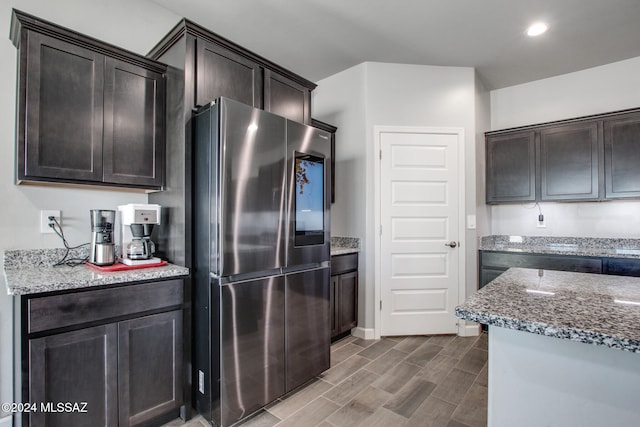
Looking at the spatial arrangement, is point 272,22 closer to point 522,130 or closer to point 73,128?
point 73,128

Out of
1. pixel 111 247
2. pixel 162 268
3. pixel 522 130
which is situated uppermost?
pixel 522 130

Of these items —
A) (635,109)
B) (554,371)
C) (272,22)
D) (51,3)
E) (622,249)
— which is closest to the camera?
(554,371)

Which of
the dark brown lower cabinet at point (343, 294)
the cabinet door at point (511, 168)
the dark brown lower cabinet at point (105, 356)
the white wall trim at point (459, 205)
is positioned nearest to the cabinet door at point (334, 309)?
the dark brown lower cabinet at point (343, 294)

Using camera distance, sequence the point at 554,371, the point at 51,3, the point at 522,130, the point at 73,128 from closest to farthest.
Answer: the point at 554,371, the point at 73,128, the point at 51,3, the point at 522,130

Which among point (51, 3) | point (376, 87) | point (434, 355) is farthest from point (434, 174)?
point (51, 3)

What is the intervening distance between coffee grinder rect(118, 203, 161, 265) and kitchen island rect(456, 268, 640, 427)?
5.90 feet

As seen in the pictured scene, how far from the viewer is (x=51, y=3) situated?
196 centimetres

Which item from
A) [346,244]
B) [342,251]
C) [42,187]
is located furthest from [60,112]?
[346,244]

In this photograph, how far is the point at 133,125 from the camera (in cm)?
197

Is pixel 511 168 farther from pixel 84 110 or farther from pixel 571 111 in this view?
pixel 84 110

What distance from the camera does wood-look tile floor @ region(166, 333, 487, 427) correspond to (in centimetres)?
188

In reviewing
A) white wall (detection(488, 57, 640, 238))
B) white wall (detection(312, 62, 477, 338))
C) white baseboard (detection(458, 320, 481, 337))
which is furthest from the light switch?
white baseboard (detection(458, 320, 481, 337))

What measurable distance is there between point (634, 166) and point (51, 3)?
4.92 metres

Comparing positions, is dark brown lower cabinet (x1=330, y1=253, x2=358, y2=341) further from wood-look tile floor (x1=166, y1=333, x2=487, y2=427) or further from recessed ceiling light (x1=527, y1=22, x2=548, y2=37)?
recessed ceiling light (x1=527, y1=22, x2=548, y2=37)
